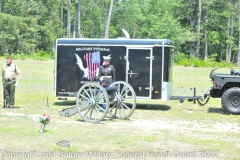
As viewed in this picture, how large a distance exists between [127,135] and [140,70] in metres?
5.23

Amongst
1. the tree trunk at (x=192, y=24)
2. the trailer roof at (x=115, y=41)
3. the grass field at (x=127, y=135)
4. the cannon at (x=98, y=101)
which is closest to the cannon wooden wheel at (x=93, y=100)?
the cannon at (x=98, y=101)

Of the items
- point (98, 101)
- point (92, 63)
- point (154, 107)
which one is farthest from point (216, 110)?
point (98, 101)

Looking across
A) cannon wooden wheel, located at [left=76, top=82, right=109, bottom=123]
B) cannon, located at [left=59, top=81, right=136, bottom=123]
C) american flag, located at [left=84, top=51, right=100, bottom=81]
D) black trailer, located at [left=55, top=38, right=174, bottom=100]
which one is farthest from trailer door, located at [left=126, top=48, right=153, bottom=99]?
cannon wooden wheel, located at [left=76, top=82, right=109, bottom=123]

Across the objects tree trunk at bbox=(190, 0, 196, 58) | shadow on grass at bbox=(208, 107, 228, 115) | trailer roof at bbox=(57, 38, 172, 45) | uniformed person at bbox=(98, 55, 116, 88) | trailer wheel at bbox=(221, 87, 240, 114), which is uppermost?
tree trunk at bbox=(190, 0, 196, 58)

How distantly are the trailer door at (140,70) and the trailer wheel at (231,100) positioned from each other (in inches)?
94.7

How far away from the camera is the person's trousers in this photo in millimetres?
14645

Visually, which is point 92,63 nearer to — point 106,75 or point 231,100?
point 106,75

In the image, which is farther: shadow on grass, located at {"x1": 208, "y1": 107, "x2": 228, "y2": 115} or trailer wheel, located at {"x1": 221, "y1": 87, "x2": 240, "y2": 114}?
shadow on grass, located at {"x1": 208, "y1": 107, "x2": 228, "y2": 115}

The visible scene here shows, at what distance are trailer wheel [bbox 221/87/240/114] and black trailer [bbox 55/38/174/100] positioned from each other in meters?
1.89

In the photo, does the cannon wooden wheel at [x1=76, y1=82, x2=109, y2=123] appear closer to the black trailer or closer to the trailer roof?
the black trailer

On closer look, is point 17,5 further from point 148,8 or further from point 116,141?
point 116,141

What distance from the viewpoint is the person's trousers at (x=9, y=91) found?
48.0ft

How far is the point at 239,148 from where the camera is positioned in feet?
30.8

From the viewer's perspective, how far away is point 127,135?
10422 millimetres
